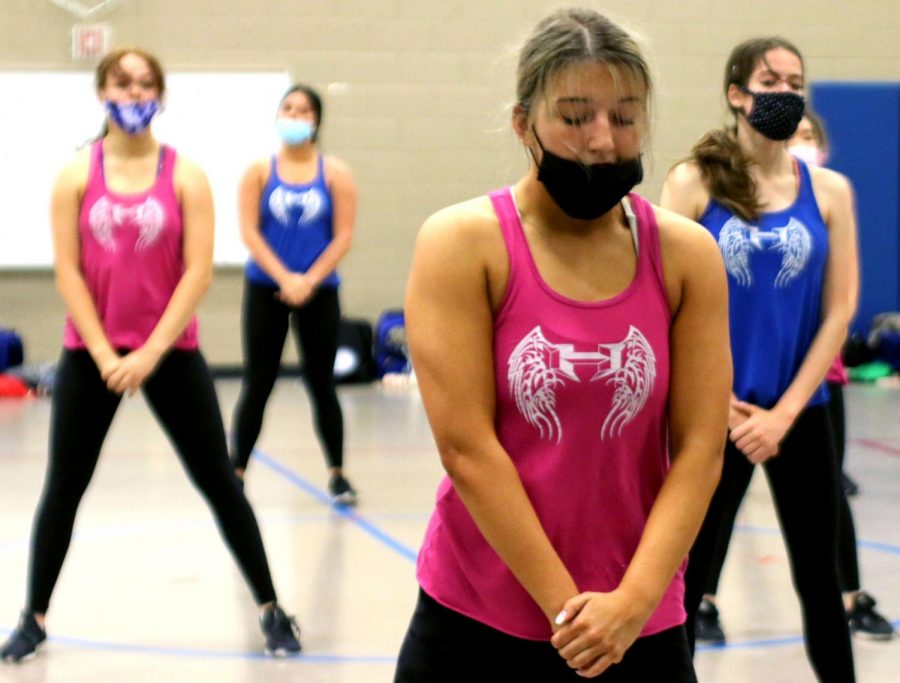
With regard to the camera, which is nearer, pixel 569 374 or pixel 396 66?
pixel 569 374

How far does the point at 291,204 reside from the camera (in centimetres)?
616

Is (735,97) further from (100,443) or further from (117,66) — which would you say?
(100,443)

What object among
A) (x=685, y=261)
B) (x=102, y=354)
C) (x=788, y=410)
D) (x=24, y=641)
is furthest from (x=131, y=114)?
(x=685, y=261)

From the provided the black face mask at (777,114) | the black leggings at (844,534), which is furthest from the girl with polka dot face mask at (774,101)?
the black leggings at (844,534)

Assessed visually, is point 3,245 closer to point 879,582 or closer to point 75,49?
point 75,49

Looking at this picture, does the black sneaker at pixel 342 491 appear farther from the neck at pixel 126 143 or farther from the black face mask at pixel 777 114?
the black face mask at pixel 777 114

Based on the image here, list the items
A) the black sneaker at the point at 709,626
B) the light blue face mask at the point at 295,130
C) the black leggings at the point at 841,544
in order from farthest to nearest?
the light blue face mask at the point at 295,130, the black sneaker at the point at 709,626, the black leggings at the point at 841,544

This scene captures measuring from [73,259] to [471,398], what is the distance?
2.32m

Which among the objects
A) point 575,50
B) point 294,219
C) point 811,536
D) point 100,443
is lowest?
point 100,443

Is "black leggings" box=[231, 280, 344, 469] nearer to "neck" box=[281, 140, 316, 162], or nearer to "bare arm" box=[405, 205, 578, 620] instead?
"neck" box=[281, 140, 316, 162]

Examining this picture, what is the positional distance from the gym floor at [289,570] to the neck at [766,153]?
149cm

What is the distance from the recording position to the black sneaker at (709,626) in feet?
13.7

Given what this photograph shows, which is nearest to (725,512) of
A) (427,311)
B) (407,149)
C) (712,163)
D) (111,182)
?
(712,163)

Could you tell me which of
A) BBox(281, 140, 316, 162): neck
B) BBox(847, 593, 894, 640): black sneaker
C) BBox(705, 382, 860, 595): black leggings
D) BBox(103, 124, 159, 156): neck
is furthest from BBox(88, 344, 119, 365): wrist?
BBox(281, 140, 316, 162): neck
